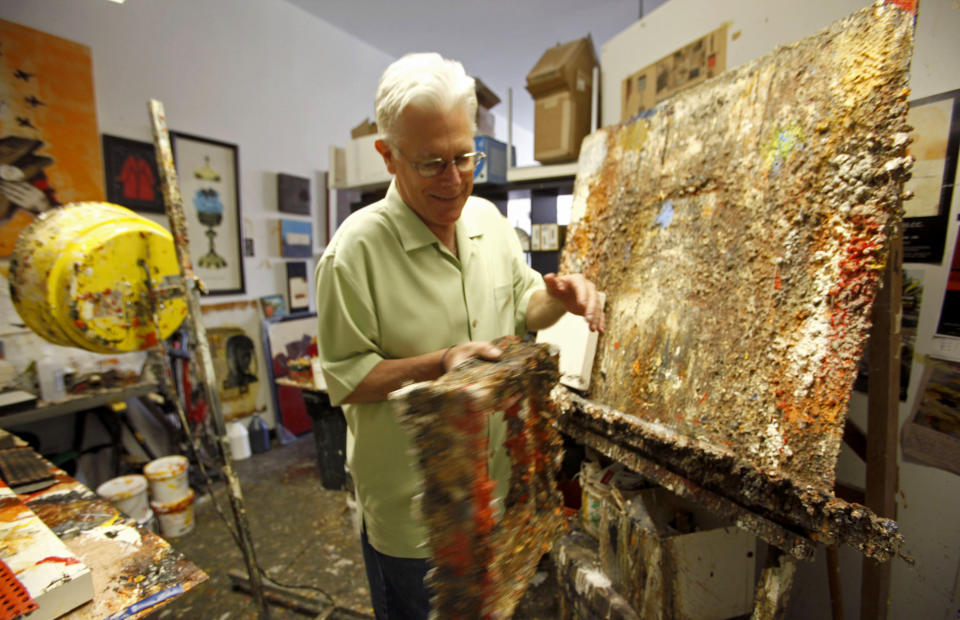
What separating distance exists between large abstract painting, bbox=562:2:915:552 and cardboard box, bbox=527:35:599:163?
781 mm

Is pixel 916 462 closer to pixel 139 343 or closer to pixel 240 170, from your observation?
pixel 139 343

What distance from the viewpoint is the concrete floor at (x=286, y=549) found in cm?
209

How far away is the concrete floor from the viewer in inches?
82.4

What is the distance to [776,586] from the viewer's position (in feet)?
2.89

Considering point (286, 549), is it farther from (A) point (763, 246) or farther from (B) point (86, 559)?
(A) point (763, 246)

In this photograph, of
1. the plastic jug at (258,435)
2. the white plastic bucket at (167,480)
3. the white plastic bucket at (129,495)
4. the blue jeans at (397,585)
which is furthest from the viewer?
the plastic jug at (258,435)

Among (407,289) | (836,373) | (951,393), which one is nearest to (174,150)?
(407,289)

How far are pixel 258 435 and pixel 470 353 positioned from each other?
12.0ft

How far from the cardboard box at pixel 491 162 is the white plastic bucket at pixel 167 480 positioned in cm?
263

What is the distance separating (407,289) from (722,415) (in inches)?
35.4

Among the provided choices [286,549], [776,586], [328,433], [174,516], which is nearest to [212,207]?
[328,433]

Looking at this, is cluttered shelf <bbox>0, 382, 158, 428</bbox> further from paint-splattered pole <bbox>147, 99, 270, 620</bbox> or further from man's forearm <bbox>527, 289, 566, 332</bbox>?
man's forearm <bbox>527, 289, 566, 332</bbox>

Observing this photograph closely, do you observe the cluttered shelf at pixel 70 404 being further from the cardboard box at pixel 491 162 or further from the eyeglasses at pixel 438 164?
the eyeglasses at pixel 438 164

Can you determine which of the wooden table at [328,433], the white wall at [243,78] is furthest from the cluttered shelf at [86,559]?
the white wall at [243,78]
